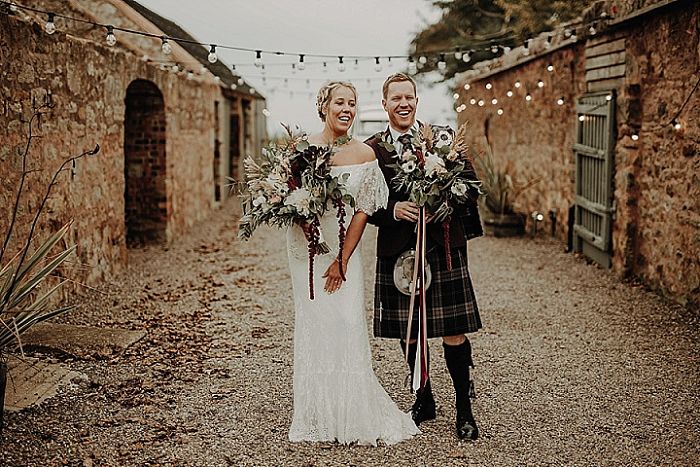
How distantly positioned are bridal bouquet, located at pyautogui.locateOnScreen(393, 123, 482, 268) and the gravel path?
109cm

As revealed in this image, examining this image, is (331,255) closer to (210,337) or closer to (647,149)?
(210,337)

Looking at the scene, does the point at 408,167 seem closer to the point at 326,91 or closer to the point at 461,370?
the point at 326,91

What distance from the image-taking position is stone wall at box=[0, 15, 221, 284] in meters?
6.11

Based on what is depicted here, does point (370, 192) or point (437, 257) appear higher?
point (370, 192)

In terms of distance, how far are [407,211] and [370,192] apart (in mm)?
227

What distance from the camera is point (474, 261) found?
10109 mm

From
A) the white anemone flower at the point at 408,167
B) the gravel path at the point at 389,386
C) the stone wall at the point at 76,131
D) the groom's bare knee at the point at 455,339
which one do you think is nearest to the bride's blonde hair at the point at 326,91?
the white anemone flower at the point at 408,167

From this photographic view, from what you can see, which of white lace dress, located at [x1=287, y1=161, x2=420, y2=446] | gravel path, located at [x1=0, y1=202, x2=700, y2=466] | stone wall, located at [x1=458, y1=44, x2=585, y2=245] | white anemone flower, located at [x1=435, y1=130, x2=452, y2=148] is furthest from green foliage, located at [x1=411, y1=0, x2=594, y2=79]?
white lace dress, located at [x1=287, y1=161, x2=420, y2=446]

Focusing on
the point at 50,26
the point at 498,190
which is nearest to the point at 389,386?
the point at 50,26

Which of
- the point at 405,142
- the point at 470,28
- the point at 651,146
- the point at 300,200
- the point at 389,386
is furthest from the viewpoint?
the point at 470,28

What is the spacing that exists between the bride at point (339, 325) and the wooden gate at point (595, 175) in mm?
5347

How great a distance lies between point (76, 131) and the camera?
753cm

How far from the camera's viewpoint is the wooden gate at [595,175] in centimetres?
884

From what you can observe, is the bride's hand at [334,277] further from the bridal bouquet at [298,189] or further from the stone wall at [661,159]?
the stone wall at [661,159]
